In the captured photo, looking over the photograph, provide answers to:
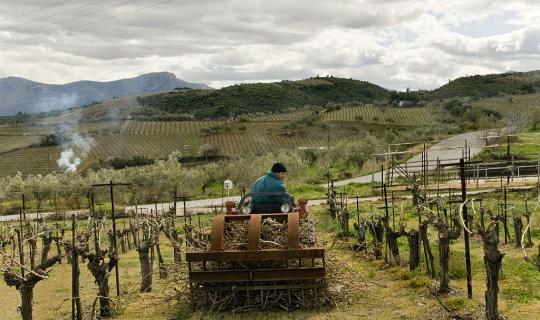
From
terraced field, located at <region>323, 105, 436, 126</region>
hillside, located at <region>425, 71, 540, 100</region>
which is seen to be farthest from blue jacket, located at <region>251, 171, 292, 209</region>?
hillside, located at <region>425, 71, 540, 100</region>

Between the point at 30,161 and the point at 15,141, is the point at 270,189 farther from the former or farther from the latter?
the point at 15,141

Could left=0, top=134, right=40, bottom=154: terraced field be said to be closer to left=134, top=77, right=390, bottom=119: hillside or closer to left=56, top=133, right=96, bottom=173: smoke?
left=56, top=133, right=96, bottom=173: smoke

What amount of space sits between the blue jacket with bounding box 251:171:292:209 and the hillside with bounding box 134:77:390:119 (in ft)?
325

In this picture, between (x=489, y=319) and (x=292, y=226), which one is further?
(x=292, y=226)

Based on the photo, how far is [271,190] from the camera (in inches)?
480

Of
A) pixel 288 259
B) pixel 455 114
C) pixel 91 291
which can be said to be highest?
pixel 455 114

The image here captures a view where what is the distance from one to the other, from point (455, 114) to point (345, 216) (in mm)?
72029

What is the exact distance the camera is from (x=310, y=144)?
77.2 meters

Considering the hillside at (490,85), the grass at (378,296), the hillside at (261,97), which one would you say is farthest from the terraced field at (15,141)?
the hillside at (490,85)

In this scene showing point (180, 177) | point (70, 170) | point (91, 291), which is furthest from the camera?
point (70, 170)

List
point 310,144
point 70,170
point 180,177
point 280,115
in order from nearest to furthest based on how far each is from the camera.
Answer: point 180,177 → point 70,170 → point 310,144 → point 280,115

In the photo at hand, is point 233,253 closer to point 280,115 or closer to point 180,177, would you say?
point 180,177

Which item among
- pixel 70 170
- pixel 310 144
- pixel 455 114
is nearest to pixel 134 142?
pixel 70 170

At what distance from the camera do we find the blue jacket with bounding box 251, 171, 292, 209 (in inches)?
479
